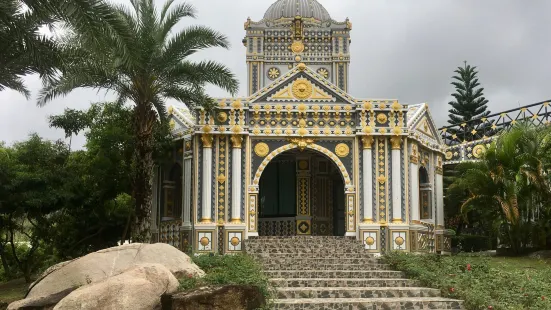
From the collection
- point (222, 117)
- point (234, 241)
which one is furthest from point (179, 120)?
point (234, 241)

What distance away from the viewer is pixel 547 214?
21703mm

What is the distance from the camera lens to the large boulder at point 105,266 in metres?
14.0

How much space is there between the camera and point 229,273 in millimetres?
14648

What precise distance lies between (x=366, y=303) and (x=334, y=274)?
307 cm

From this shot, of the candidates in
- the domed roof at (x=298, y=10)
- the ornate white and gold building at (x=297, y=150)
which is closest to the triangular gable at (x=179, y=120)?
the ornate white and gold building at (x=297, y=150)

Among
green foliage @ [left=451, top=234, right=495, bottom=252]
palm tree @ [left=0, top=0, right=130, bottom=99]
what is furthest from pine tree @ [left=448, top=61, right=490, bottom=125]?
palm tree @ [left=0, top=0, right=130, bottom=99]

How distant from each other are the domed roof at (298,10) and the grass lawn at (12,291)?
14660mm

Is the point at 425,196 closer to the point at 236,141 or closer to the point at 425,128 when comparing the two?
the point at 425,128

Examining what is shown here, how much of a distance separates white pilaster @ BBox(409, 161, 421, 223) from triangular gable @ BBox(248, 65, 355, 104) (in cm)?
296

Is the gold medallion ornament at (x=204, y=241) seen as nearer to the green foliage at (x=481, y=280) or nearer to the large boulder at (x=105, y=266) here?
the green foliage at (x=481, y=280)

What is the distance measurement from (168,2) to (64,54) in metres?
5.34

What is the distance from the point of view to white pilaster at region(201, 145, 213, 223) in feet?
70.6

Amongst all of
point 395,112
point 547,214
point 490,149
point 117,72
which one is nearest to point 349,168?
point 395,112

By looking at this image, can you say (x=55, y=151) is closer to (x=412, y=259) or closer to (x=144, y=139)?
(x=144, y=139)
